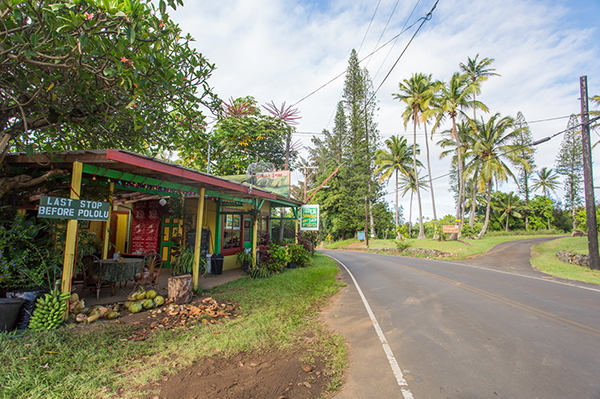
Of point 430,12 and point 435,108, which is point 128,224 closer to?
point 430,12

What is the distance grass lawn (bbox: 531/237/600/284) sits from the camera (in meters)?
10.9

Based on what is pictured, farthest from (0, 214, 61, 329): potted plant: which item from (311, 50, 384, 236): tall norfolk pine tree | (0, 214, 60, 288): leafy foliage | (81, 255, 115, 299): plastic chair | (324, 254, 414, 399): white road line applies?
(311, 50, 384, 236): tall norfolk pine tree

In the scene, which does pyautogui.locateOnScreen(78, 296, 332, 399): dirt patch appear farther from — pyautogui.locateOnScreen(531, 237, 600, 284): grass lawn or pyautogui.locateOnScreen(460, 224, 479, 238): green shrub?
pyautogui.locateOnScreen(460, 224, 479, 238): green shrub

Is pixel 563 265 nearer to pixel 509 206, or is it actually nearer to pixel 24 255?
pixel 24 255

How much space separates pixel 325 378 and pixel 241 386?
956 millimetres

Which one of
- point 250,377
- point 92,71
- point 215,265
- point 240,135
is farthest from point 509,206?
point 92,71

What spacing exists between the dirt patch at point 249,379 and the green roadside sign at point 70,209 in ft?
10.0

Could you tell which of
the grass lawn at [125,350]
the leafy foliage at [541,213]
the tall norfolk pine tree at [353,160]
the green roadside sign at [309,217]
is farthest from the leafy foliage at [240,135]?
the leafy foliage at [541,213]

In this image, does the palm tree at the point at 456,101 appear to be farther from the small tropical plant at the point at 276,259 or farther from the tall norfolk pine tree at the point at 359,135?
the small tropical plant at the point at 276,259

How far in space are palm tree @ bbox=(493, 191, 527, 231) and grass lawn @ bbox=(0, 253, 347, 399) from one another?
46295mm

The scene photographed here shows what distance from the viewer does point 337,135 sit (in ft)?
134

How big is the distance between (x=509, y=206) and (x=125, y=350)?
164ft

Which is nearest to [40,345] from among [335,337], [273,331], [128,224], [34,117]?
[273,331]

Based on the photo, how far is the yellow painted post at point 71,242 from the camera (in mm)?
4855
